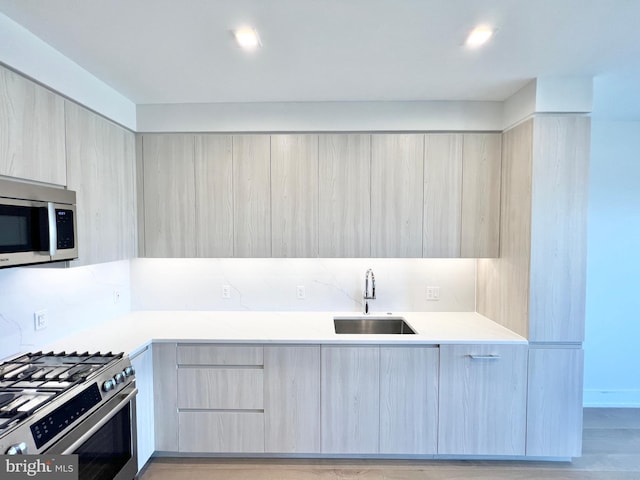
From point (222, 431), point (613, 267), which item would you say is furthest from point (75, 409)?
point (613, 267)

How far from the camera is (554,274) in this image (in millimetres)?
2096

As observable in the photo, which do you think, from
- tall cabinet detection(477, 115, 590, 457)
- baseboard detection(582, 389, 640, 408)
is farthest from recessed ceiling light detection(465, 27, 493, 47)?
baseboard detection(582, 389, 640, 408)

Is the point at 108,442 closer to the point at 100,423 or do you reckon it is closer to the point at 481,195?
the point at 100,423

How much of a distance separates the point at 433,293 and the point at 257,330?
1.54 m

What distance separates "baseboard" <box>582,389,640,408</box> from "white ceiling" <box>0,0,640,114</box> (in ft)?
8.41

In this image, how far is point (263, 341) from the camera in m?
2.16

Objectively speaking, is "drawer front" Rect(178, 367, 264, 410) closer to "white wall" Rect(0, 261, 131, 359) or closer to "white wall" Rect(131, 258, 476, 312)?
"white wall" Rect(131, 258, 476, 312)

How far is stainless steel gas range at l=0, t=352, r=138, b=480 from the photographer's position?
3.89ft

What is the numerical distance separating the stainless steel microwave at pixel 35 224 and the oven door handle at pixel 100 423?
2.55 feet

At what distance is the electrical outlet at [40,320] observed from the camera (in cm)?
190

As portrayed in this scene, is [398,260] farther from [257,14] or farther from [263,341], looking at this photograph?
[257,14]

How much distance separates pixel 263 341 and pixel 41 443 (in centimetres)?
117

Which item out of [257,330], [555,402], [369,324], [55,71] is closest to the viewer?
[55,71]

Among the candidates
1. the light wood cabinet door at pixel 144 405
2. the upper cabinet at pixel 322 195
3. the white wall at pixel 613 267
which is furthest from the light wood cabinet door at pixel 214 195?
the white wall at pixel 613 267
